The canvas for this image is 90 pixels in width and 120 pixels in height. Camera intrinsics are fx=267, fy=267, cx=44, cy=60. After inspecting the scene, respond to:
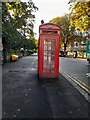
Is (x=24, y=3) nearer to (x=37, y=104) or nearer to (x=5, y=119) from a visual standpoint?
(x=37, y=104)

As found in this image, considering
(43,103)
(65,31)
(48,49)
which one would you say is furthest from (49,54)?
(65,31)

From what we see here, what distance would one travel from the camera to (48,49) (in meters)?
12.5

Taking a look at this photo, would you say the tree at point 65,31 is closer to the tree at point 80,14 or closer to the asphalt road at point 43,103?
the tree at point 80,14

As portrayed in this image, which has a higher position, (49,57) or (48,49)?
(48,49)

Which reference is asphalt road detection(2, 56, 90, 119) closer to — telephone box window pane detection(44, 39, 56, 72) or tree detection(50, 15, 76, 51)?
telephone box window pane detection(44, 39, 56, 72)

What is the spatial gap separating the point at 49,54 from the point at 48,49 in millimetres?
246

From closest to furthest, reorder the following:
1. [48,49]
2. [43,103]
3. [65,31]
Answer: [43,103] → [48,49] → [65,31]

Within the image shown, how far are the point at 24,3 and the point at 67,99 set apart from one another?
13249 mm

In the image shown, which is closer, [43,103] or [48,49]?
[43,103]

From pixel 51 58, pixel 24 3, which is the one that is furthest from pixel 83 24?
pixel 51 58

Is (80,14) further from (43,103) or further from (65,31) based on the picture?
(65,31)

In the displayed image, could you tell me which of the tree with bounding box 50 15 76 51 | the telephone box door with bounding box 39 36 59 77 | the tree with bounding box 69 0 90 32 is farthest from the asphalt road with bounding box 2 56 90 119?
the tree with bounding box 50 15 76 51

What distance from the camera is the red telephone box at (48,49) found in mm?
12352

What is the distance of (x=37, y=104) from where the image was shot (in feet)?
23.6
